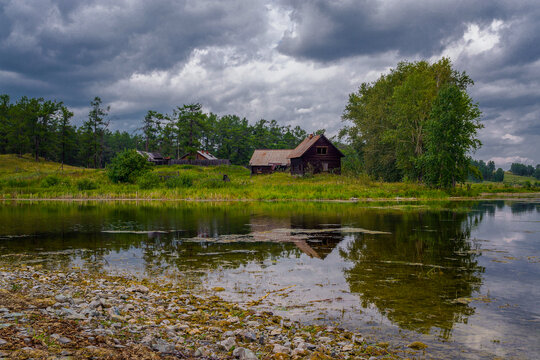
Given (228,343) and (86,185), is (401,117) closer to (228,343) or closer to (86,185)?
(86,185)

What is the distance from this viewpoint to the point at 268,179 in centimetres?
6388

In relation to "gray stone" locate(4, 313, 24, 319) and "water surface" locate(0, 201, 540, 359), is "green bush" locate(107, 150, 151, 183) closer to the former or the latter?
"water surface" locate(0, 201, 540, 359)

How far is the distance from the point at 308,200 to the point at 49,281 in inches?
1387

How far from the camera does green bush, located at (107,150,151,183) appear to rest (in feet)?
178

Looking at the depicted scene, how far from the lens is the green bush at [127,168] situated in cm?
5419

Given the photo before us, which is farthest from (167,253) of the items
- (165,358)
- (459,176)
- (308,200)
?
(459,176)

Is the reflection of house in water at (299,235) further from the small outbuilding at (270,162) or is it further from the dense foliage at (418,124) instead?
the small outbuilding at (270,162)

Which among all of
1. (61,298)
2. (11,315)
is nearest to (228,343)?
(11,315)

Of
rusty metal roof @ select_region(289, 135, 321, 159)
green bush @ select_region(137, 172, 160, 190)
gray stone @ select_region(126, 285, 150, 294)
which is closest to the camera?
gray stone @ select_region(126, 285, 150, 294)

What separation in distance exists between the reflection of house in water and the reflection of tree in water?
1017mm

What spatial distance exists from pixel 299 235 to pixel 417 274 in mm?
8319

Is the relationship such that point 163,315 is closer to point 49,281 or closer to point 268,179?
point 49,281

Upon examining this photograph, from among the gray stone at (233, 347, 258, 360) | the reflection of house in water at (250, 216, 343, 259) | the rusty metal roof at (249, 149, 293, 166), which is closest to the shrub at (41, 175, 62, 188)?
the rusty metal roof at (249, 149, 293, 166)

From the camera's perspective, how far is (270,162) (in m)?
80.7
